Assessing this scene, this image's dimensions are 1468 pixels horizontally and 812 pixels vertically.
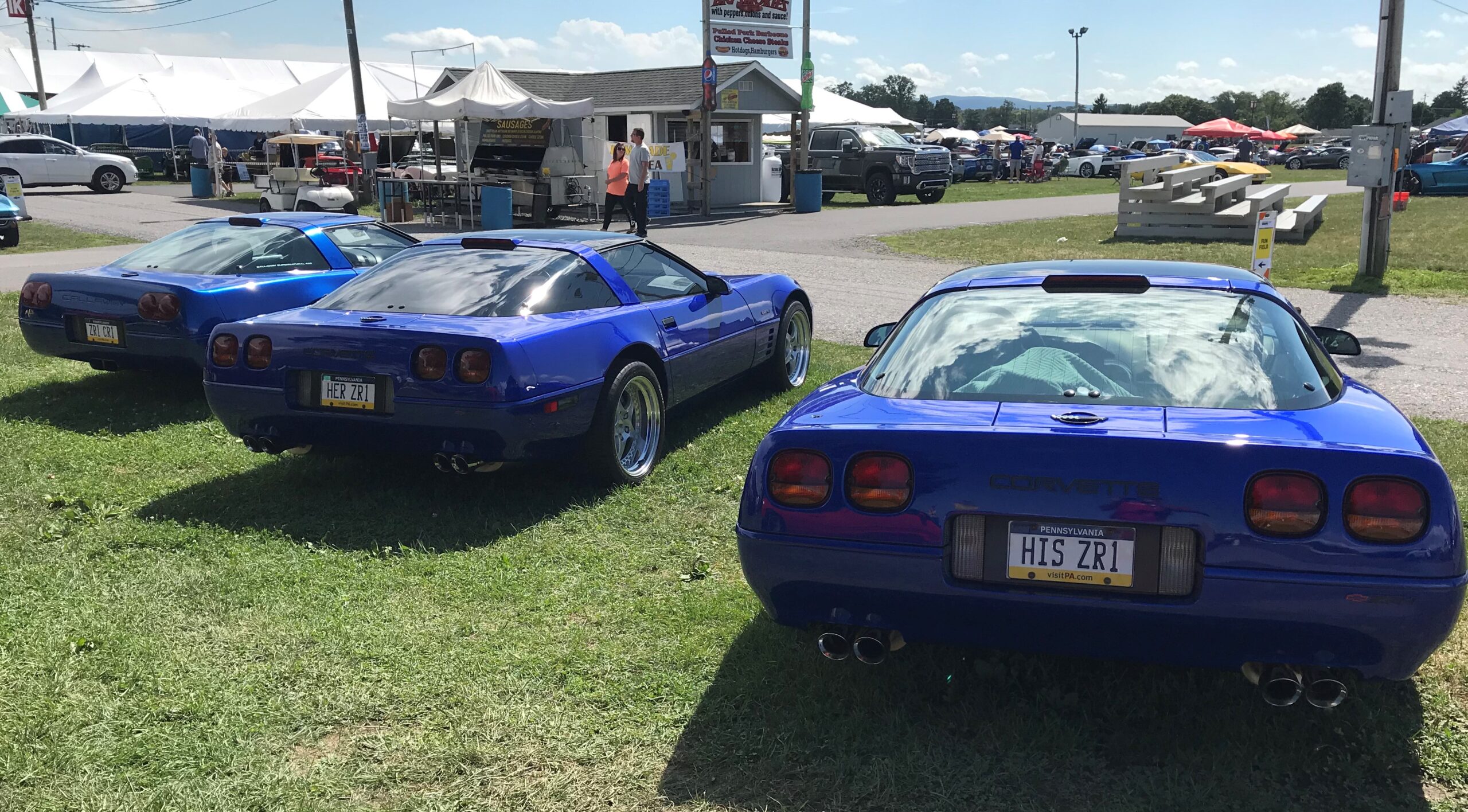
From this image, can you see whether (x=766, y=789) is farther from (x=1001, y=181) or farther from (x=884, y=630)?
(x=1001, y=181)

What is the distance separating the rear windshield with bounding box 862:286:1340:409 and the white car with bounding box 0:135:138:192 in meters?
37.2

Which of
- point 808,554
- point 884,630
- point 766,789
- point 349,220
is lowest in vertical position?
point 766,789

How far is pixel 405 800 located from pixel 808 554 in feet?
3.90

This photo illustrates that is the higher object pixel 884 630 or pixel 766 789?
pixel 884 630

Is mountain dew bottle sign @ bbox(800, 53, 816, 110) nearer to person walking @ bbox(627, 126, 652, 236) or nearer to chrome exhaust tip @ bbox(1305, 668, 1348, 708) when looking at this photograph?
person walking @ bbox(627, 126, 652, 236)

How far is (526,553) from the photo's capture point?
15.1 feet

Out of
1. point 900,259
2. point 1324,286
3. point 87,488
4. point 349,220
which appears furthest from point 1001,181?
point 87,488

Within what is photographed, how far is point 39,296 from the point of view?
273 inches

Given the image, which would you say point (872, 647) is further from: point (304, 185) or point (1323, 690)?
point (304, 185)

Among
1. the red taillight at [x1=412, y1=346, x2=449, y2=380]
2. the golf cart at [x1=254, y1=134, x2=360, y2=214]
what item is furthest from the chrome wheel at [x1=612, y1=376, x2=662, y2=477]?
the golf cart at [x1=254, y1=134, x2=360, y2=214]

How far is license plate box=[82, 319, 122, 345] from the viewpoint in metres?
6.76

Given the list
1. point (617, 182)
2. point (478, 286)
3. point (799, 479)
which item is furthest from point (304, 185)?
point (799, 479)

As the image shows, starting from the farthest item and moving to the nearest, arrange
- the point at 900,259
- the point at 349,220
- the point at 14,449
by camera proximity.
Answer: the point at 900,259 < the point at 349,220 < the point at 14,449

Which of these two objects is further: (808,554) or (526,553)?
(526,553)
